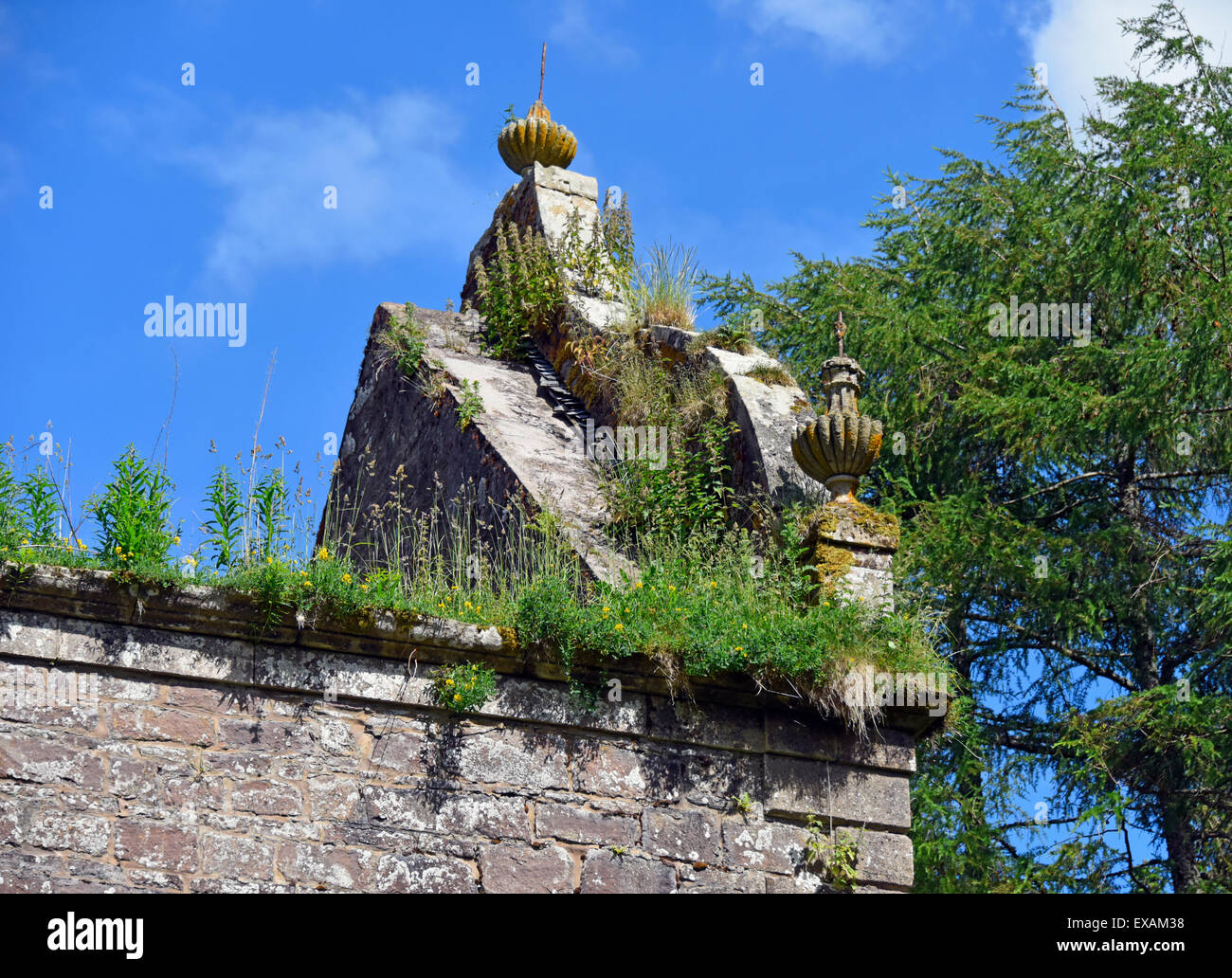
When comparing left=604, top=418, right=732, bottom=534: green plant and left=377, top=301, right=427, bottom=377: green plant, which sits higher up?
left=377, top=301, right=427, bottom=377: green plant

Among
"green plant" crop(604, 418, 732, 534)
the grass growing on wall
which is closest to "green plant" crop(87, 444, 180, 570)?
the grass growing on wall

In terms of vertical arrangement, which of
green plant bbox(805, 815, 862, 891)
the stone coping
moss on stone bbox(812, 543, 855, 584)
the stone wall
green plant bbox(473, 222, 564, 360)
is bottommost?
green plant bbox(805, 815, 862, 891)

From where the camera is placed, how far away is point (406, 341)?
10.8m

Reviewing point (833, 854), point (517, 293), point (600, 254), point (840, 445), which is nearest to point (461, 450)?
point (517, 293)

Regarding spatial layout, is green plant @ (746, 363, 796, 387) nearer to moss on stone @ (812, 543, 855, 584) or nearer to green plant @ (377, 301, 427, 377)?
moss on stone @ (812, 543, 855, 584)

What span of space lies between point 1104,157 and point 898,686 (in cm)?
688

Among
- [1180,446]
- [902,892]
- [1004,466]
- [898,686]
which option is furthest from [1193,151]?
[902,892]

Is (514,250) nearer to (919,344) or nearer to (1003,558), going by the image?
(919,344)

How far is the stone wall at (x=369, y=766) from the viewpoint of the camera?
5.49 m

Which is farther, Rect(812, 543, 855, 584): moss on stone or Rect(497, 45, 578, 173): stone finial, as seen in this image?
Rect(497, 45, 578, 173): stone finial

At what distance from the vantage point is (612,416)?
957 centimetres

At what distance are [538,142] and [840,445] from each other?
248 inches

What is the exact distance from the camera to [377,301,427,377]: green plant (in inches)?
418

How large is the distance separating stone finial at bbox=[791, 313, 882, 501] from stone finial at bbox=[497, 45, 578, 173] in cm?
589
